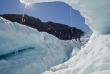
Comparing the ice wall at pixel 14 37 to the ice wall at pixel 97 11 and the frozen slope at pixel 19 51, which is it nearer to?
the frozen slope at pixel 19 51

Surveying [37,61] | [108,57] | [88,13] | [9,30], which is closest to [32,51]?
[37,61]

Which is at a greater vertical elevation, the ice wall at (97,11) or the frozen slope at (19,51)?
the ice wall at (97,11)

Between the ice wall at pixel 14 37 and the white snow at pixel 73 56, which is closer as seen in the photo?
the white snow at pixel 73 56

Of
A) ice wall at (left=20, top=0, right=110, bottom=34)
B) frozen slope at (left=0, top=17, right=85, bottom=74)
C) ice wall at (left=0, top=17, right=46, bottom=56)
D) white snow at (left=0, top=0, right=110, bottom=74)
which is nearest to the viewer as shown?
white snow at (left=0, top=0, right=110, bottom=74)

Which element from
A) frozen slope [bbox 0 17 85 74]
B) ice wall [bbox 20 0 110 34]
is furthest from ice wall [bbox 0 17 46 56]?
ice wall [bbox 20 0 110 34]

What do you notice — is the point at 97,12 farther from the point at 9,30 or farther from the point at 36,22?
the point at 36,22

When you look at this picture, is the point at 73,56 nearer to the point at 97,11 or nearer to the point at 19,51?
the point at 97,11

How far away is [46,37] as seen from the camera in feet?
34.7

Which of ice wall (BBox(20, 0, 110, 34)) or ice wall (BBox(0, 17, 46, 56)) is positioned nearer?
ice wall (BBox(20, 0, 110, 34))

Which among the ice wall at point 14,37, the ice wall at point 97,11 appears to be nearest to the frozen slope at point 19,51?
the ice wall at point 14,37

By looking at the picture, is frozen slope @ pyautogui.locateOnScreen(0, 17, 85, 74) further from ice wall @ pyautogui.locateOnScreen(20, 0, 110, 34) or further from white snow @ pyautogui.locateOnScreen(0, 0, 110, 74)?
ice wall @ pyautogui.locateOnScreen(20, 0, 110, 34)

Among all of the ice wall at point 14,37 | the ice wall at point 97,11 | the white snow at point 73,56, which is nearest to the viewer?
the white snow at point 73,56

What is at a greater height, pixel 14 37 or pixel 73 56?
pixel 14 37

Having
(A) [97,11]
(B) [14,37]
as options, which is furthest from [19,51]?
(A) [97,11]
